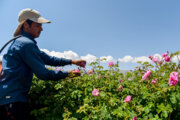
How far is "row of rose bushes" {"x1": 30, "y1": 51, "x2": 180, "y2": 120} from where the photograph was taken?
2057 millimetres

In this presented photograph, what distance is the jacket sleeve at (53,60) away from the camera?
3058mm

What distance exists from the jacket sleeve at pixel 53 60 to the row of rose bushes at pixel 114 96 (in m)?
0.39

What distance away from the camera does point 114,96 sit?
251 centimetres

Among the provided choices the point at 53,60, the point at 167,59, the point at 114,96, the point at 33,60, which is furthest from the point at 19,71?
the point at 167,59

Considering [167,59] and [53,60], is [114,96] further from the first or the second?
[53,60]

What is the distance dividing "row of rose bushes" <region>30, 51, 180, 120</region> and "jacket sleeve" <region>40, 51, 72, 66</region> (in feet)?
1.28

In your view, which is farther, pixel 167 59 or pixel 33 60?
pixel 167 59

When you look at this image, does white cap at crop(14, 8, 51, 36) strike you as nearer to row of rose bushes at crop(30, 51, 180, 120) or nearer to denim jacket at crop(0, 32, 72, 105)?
denim jacket at crop(0, 32, 72, 105)

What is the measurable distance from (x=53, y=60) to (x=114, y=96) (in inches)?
54.9

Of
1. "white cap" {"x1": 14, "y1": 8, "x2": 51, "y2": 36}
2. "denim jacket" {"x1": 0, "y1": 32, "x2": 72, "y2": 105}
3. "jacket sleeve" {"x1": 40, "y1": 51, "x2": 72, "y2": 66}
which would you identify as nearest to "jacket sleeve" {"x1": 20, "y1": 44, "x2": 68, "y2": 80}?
"denim jacket" {"x1": 0, "y1": 32, "x2": 72, "y2": 105}

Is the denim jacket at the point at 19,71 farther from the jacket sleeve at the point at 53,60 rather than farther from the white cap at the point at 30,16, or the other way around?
the jacket sleeve at the point at 53,60

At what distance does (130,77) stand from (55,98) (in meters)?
1.47

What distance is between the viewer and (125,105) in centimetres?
214

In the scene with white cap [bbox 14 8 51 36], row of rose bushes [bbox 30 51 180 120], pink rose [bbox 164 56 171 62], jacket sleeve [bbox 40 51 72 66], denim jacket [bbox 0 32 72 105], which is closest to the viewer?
row of rose bushes [bbox 30 51 180 120]
